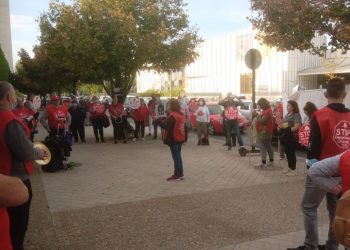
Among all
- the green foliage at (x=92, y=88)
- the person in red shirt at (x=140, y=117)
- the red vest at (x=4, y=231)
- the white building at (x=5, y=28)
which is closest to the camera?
the red vest at (x=4, y=231)

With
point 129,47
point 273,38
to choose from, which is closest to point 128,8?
point 129,47

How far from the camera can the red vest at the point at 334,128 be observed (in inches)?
157

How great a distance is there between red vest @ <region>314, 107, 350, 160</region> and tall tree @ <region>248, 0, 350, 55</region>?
665cm

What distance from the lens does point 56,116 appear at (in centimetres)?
1037

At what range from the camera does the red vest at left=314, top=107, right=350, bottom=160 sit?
399 cm

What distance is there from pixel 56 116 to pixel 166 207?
16.4ft

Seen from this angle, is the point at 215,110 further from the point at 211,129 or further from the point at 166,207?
the point at 166,207

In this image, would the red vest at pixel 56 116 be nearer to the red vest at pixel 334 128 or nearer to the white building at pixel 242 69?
the red vest at pixel 334 128

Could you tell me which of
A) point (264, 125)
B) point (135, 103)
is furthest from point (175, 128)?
point (135, 103)

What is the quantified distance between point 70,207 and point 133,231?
5.63 feet

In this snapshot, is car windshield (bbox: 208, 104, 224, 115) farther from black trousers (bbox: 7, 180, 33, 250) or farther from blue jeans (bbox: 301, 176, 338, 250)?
black trousers (bbox: 7, 180, 33, 250)

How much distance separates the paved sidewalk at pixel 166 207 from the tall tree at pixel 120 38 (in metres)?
5.92

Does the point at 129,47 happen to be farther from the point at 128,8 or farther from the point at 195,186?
the point at 195,186

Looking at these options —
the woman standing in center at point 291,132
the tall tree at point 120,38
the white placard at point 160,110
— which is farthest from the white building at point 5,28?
the woman standing in center at point 291,132
